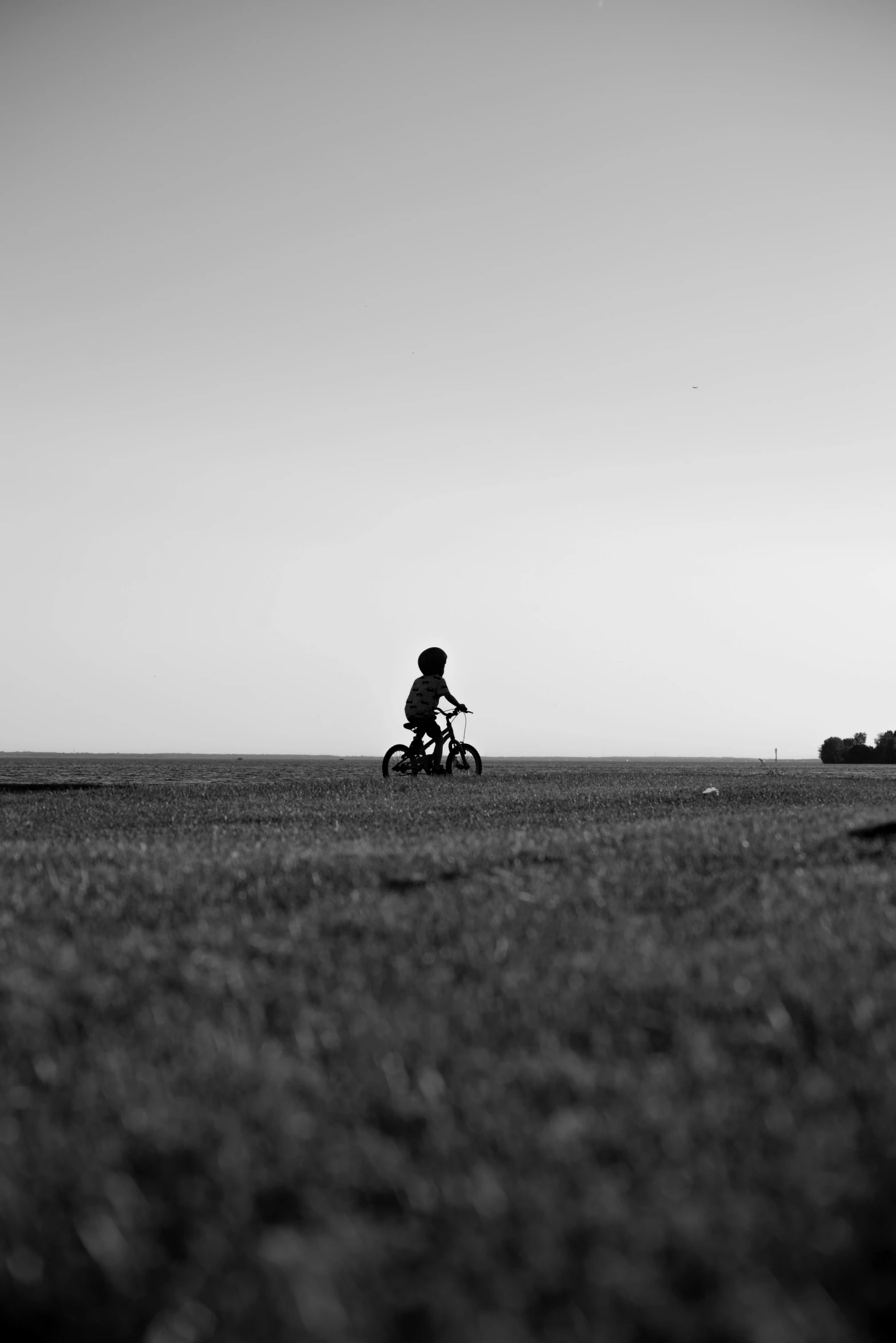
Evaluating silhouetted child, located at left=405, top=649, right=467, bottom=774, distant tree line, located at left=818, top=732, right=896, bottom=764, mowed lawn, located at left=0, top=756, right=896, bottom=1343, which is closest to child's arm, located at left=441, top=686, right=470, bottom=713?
silhouetted child, located at left=405, top=649, right=467, bottom=774

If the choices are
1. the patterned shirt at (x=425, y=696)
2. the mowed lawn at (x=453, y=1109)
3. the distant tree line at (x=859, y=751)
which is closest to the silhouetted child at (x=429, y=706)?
the patterned shirt at (x=425, y=696)

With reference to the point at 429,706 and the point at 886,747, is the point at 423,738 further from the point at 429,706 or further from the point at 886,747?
the point at 886,747

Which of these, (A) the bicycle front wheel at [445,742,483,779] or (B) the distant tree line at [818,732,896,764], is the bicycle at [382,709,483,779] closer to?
(A) the bicycle front wheel at [445,742,483,779]

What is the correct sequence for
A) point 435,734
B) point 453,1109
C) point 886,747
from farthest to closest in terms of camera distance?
point 886,747
point 435,734
point 453,1109

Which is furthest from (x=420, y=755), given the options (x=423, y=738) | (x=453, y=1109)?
(x=453, y=1109)

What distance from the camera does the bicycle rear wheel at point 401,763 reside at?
25766mm

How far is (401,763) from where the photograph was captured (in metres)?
26.1

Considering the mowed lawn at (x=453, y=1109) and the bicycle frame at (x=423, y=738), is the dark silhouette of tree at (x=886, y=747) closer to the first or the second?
the bicycle frame at (x=423, y=738)

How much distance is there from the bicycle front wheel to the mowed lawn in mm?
18741

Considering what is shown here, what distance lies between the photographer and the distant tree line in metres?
60.2

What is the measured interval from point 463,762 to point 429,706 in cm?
192

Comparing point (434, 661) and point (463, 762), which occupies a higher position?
point (434, 661)

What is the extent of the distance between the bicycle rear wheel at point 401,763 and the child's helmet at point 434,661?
7.30ft

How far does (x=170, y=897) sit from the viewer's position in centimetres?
664
